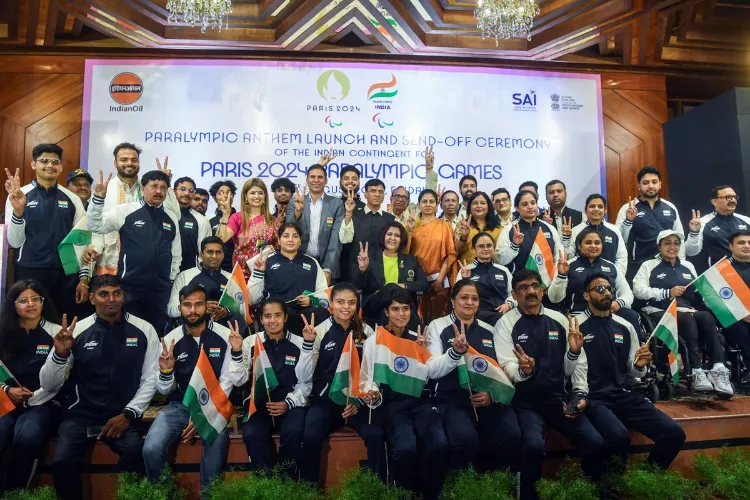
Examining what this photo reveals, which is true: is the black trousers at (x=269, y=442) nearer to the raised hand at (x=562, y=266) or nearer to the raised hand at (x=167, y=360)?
the raised hand at (x=167, y=360)

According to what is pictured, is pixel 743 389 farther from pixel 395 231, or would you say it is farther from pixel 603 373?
pixel 395 231

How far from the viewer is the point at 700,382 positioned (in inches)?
159

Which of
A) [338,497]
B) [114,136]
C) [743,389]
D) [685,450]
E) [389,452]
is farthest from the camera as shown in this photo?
[114,136]

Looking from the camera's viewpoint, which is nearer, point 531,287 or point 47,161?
point 531,287

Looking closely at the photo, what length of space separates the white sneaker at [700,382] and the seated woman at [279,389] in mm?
2706

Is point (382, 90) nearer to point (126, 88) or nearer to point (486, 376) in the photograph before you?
point (126, 88)

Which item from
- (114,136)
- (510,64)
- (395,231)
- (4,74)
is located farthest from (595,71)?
(4,74)

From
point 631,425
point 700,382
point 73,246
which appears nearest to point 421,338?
point 631,425

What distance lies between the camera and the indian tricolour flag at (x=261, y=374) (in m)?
3.46

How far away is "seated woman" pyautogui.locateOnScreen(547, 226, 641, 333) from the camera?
441 centimetres

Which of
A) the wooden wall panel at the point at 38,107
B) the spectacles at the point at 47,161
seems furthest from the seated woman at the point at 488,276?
the wooden wall panel at the point at 38,107

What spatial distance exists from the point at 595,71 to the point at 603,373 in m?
5.01

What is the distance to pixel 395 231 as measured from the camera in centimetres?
448

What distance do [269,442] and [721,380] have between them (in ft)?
10.3
